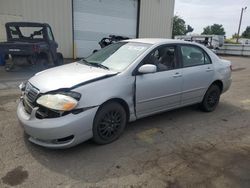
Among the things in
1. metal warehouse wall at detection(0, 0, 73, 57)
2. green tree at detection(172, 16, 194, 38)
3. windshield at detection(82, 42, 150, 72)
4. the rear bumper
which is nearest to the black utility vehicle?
metal warehouse wall at detection(0, 0, 73, 57)

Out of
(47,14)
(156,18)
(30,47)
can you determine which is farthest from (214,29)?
(30,47)

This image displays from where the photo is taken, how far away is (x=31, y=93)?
3605 millimetres

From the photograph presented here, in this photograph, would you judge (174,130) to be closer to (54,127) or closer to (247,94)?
(54,127)

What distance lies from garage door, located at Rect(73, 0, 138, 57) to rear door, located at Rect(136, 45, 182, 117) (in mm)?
11817

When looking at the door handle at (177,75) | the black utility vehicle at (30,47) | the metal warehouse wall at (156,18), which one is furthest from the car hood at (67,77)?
the metal warehouse wall at (156,18)

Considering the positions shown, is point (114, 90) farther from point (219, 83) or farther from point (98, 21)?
point (98, 21)

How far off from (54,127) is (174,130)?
2.28m

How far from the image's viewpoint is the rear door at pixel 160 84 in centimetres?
420

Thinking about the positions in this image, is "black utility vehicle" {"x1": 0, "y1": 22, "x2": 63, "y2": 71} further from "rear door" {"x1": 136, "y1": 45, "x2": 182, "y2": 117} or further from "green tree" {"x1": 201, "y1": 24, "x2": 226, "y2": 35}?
"green tree" {"x1": 201, "y1": 24, "x2": 226, "y2": 35}

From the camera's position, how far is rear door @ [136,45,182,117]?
420cm

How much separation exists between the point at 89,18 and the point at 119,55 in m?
12.4

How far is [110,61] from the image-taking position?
4383 millimetres

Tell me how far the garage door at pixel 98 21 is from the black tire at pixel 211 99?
11.5 metres

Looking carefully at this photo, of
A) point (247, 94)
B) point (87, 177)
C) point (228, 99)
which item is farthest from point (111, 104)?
point (247, 94)
